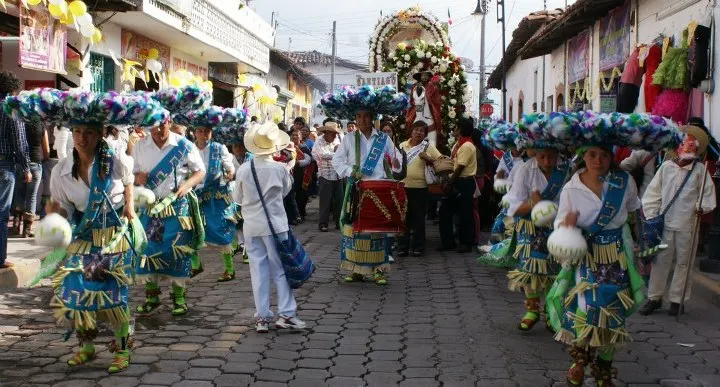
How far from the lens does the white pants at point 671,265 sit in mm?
8164

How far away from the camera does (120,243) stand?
6.05 meters

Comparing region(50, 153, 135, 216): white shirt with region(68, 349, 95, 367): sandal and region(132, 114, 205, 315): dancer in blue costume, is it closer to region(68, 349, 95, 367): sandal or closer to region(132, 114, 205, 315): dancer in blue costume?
region(68, 349, 95, 367): sandal

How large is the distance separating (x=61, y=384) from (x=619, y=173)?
3921 mm

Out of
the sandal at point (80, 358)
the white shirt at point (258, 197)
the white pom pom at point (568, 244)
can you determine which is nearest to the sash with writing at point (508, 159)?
the white shirt at point (258, 197)

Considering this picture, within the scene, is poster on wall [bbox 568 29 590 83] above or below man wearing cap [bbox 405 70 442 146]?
above

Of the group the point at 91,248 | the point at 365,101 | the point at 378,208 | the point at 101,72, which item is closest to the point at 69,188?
the point at 91,248

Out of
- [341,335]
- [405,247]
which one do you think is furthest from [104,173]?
[405,247]

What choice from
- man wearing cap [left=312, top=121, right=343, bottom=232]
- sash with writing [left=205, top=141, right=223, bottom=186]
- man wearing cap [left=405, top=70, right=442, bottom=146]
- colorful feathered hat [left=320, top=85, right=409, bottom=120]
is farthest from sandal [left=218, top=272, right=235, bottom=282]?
man wearing cap [left=405, top=70, right=442, bottom=146]

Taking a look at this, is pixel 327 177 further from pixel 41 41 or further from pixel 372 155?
pixel 372 155

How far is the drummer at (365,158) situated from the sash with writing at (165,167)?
2.49 meters

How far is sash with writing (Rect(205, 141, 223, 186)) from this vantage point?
9.26 metres

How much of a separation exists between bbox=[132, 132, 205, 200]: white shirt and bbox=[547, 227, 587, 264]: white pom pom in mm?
3682

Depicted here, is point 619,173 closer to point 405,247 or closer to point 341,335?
point 341,335

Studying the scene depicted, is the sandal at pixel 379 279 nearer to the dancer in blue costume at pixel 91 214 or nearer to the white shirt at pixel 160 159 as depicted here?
the white shirt at pixel 160 159
